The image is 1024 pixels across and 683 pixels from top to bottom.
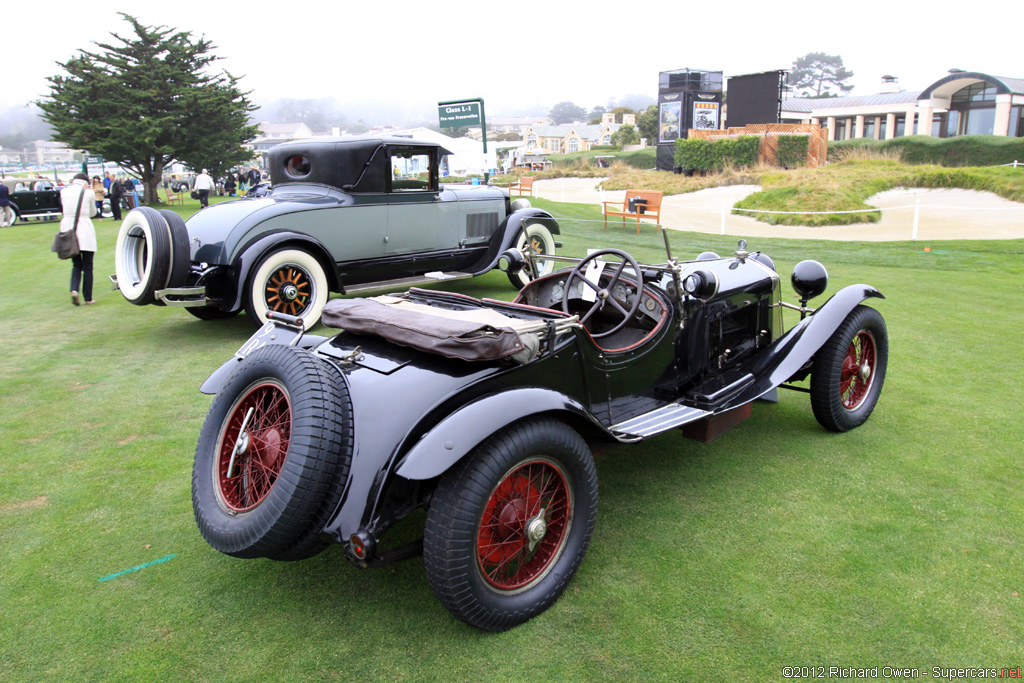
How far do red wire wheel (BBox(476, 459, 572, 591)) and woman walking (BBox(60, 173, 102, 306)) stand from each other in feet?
25.5

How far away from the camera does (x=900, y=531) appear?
3230 millimetres

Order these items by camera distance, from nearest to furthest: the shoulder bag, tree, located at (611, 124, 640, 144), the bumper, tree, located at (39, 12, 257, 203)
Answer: the bumper
the shoulder bag
tree, located at (39, 12, 257, 203)
tree, located at (611, 124, 640, 144)

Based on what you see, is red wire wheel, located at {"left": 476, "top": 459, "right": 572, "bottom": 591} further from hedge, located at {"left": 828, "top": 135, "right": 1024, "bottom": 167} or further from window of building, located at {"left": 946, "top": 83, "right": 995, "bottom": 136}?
window of building, located at {"left": 946, "top": 83, "right": 995, "bottom": 136}

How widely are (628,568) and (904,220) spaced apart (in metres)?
17.3

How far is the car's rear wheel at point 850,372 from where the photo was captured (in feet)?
13.8

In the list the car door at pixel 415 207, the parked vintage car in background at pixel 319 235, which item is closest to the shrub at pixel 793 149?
the parked vintage car in background at pixel 319 235

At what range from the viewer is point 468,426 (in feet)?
8.22

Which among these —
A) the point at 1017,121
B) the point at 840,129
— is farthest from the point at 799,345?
the point at 840,129

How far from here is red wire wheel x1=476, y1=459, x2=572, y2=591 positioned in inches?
103

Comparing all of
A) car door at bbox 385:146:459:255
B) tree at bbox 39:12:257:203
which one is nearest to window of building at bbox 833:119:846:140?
tree at bbox 39:12:257:203

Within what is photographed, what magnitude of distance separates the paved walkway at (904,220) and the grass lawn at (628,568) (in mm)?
11117

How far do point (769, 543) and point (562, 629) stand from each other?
1.17m

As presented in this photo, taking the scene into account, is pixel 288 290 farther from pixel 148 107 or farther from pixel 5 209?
pixel 148 107

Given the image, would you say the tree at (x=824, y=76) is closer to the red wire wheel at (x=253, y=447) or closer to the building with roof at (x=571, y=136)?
the building with roof at (x=571, y=136)
